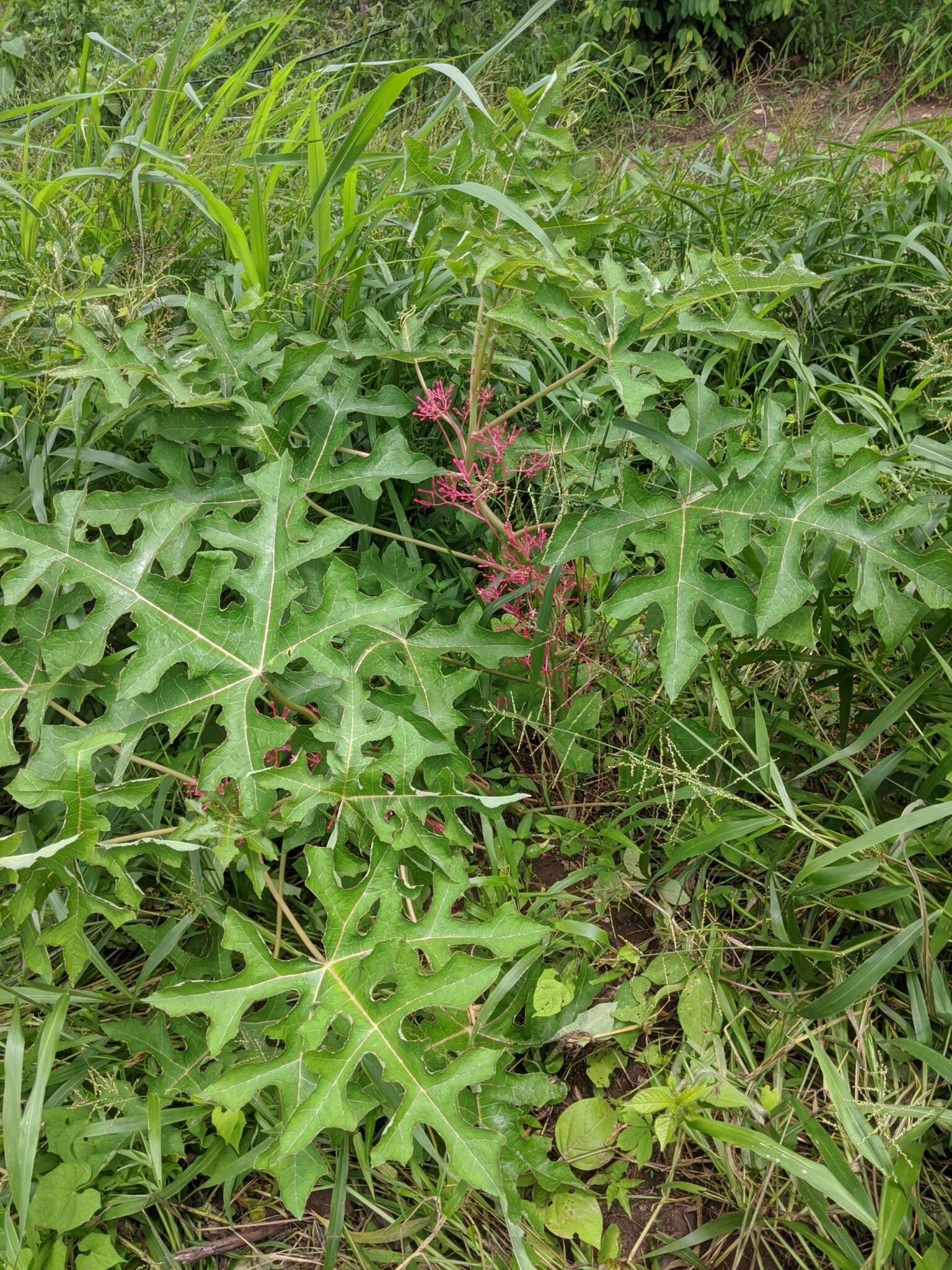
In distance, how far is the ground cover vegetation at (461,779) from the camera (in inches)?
59.1

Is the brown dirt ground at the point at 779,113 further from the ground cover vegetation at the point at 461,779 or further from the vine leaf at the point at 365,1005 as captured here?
the vine leaf at the point at 365,1005

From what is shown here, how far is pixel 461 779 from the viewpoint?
5.72 ft

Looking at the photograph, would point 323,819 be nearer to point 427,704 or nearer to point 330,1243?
point 427,704

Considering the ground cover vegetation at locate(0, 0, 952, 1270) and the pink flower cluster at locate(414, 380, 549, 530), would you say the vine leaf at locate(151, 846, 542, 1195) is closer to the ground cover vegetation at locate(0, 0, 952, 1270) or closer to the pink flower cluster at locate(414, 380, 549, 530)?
the ground cover vegetation at locate(0, 0, 952, 1270)

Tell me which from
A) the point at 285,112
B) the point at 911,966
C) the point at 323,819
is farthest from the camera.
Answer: the point at 285,112

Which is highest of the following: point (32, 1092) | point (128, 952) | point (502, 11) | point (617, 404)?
point (502, 11)

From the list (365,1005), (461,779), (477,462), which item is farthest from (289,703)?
(477,462)

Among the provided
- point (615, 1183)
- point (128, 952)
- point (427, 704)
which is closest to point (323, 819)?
point (427, 704)

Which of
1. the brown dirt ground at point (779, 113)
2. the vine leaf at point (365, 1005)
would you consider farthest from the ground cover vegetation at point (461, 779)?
the brown dirt ground at point (779, 113)

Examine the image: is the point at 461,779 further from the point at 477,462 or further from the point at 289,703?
the point at 477,462

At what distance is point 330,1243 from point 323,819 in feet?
2.37

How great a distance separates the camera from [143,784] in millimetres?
1505

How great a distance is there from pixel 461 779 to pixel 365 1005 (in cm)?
49

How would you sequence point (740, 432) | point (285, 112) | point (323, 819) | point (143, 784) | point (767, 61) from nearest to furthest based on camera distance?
point (143, 784), point (323, 819), point (740, 432), point (285, 112), point (767, 61)
